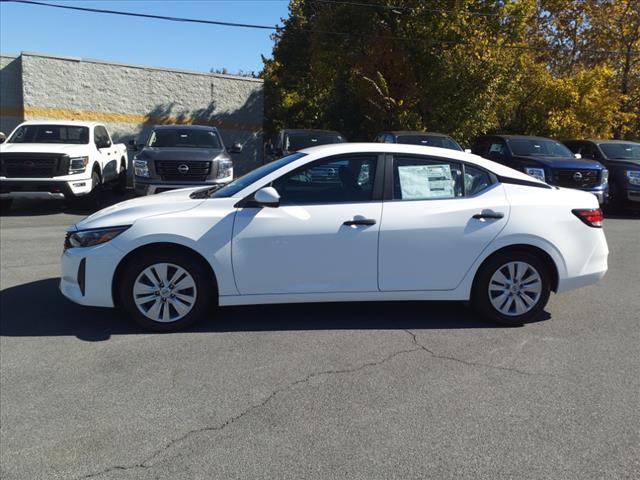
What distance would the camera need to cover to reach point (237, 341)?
15.5 ft

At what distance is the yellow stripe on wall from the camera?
65.1 ft

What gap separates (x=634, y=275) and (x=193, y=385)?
5983mm

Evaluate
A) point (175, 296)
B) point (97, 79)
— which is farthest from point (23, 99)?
point (175, 296)

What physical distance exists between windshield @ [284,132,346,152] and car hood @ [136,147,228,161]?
8.43ft

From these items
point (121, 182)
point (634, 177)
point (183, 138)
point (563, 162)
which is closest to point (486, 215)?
point (563, 162)

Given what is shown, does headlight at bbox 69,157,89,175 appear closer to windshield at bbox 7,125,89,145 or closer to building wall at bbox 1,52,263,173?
windshield at bbox 7,125,89,145

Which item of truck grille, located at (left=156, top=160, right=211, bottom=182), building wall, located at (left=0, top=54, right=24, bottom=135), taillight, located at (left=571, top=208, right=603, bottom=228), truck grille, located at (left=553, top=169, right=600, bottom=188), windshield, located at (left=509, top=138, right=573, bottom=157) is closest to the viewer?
taillight, located at (left=571, top=208, right=603, bottom=228)

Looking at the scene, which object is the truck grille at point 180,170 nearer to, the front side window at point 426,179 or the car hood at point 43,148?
the car hood at point 43,148

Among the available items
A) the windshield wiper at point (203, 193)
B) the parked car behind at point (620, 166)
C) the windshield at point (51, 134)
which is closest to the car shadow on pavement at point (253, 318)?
the windshield wiper at point (203, 193)

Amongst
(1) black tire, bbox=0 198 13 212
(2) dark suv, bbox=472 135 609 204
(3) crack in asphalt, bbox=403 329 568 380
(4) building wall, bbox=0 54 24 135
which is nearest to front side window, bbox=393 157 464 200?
(3) crack in asphalt, bbox=403 329 568 380

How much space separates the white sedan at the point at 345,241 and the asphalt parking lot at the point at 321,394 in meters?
0.33

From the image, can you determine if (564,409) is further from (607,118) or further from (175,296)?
(607,118)

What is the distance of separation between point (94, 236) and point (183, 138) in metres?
8.21

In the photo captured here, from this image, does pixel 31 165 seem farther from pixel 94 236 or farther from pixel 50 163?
pixel 94 236
